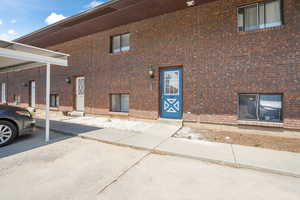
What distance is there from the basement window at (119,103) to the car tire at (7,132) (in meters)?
4.53

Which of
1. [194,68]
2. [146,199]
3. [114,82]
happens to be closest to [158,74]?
[194,68]

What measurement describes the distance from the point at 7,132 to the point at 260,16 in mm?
9398

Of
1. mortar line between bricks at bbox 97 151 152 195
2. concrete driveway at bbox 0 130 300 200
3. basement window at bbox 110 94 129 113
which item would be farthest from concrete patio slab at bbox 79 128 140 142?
basement window at bbox 110 94 129 113

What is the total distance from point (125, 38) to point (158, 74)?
3.08 m

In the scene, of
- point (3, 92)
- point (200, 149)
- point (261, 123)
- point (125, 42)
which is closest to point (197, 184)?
point (200, 149)

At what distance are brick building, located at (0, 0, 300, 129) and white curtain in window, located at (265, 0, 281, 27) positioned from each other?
0.10 ft

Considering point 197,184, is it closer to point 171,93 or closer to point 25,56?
point 171,93

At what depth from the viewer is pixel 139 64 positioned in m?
7.41

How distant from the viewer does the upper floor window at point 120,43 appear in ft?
26.3

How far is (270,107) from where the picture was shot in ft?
17.1

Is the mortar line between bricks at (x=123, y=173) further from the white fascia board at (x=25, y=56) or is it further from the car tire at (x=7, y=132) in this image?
the white fascia board at (x=25, y=56)

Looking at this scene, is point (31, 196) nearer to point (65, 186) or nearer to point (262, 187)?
point (65, 186)

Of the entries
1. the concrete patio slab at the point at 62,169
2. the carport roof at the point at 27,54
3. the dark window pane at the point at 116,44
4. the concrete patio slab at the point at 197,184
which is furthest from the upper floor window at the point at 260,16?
the carport roof at the point at 27,54

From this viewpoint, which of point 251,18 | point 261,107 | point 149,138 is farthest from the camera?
point 251,18
